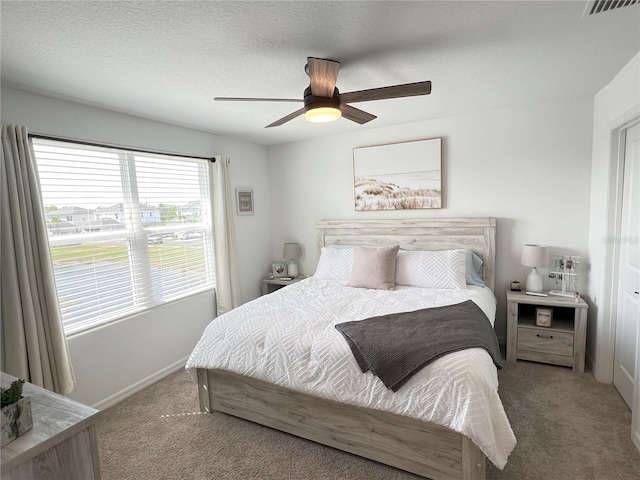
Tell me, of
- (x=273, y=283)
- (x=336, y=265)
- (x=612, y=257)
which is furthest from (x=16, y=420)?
(x=612, y=257)

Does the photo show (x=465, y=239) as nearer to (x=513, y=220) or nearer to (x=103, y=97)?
(x=513, y=220)

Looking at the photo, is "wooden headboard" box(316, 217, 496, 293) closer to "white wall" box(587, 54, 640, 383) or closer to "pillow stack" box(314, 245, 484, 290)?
"pillow stack" box(314, 245, 484, 290)

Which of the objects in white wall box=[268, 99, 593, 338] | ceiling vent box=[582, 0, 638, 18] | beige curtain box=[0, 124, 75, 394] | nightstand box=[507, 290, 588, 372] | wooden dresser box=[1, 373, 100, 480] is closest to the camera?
wooden dresser box=[1, 373, 100, 480]

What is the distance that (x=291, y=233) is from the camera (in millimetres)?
4395

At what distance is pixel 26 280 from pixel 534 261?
3826 millimetres

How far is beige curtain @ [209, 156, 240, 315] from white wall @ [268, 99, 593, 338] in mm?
1396

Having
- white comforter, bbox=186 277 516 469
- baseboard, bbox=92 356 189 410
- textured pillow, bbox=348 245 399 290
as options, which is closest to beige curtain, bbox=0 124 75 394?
baseboard, bbox=92 356 189 410

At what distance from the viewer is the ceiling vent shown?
56.7 inches

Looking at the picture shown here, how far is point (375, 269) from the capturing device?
3105 millimetres

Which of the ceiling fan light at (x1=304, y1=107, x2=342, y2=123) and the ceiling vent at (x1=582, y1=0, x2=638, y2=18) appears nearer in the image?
the ceiling vent at (x1=582, y1=0, x2=638, y2=18)

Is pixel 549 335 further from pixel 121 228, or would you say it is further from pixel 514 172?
pixel 121 228

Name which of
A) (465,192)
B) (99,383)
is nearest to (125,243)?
(99,383)

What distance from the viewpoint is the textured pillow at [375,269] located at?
3072mm

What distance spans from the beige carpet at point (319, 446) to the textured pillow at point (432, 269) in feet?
3.02
